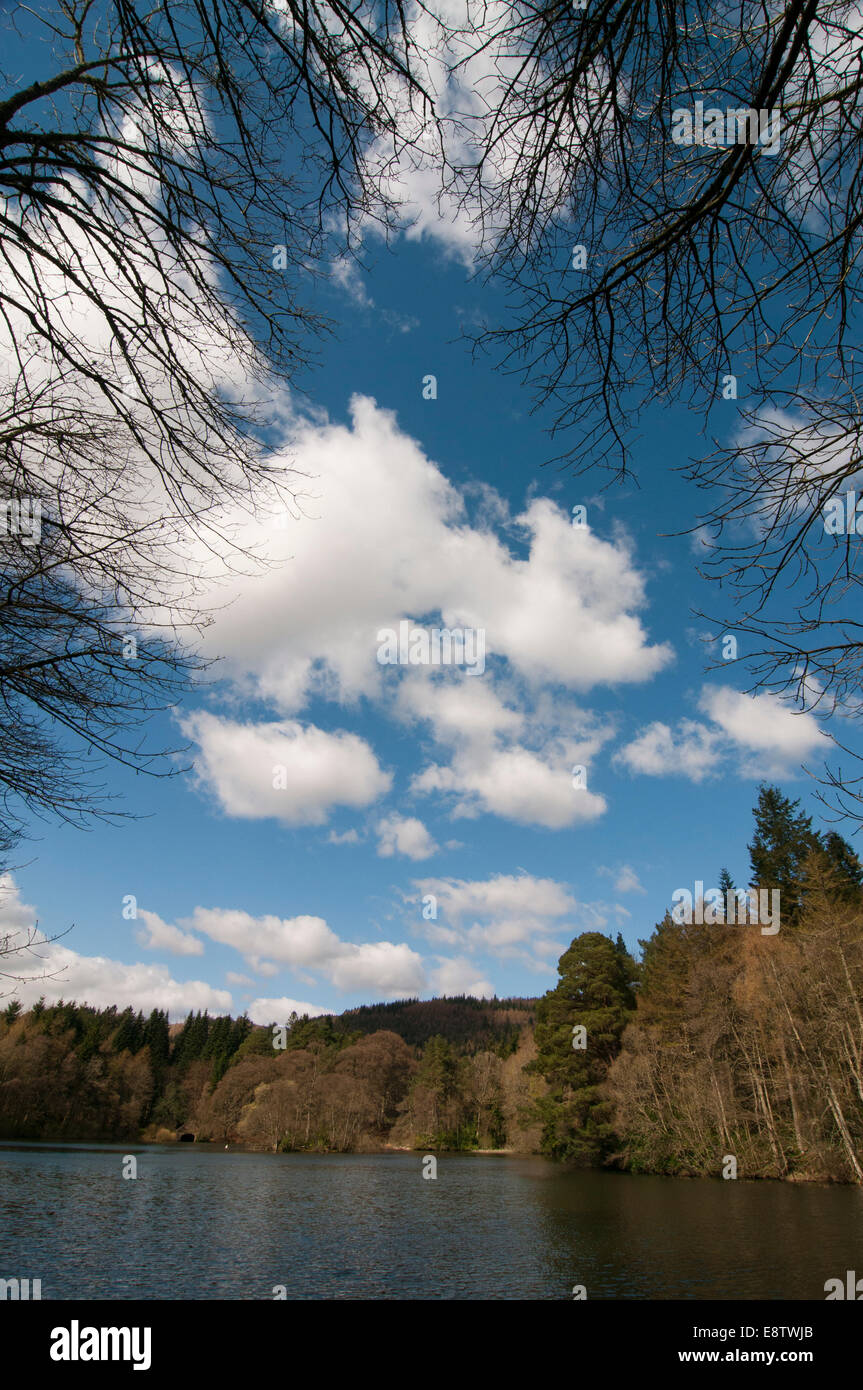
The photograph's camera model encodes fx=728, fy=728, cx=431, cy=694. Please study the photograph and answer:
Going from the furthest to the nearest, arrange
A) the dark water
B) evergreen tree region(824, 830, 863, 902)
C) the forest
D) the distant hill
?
the distant hill < evergreen tree region(824, 830, 863, 902) < the forest < the dark water

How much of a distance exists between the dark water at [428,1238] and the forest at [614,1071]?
114 inches

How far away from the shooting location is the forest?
Result: 24.0 metres

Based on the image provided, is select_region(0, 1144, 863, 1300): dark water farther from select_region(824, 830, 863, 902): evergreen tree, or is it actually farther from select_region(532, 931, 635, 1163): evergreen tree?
select_region(824, 830, 863, 902): evergreen tree

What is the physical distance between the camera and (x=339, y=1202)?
22.4 m

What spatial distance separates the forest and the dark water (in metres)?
2.89

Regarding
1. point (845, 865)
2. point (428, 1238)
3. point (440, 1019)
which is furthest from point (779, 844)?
point (440, 1019)

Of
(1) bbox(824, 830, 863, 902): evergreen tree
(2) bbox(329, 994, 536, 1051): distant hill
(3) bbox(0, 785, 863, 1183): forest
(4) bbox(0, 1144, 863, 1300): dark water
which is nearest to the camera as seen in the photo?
(4) bbox(0, 1144, 863, 1300): dark water

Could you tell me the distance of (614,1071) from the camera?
103 feet

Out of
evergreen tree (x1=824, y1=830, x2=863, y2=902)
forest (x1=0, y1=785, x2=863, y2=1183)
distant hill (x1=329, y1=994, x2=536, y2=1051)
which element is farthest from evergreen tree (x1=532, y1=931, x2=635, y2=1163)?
distant hill (x1=329, y1=994, x2=536, y2=1051)

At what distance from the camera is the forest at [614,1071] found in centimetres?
2397

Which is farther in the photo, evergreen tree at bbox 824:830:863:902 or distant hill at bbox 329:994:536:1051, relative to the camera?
distant hill at bbox 329:994:536:1051

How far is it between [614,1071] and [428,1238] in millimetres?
18121

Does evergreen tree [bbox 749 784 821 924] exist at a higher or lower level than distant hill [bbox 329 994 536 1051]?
higher
